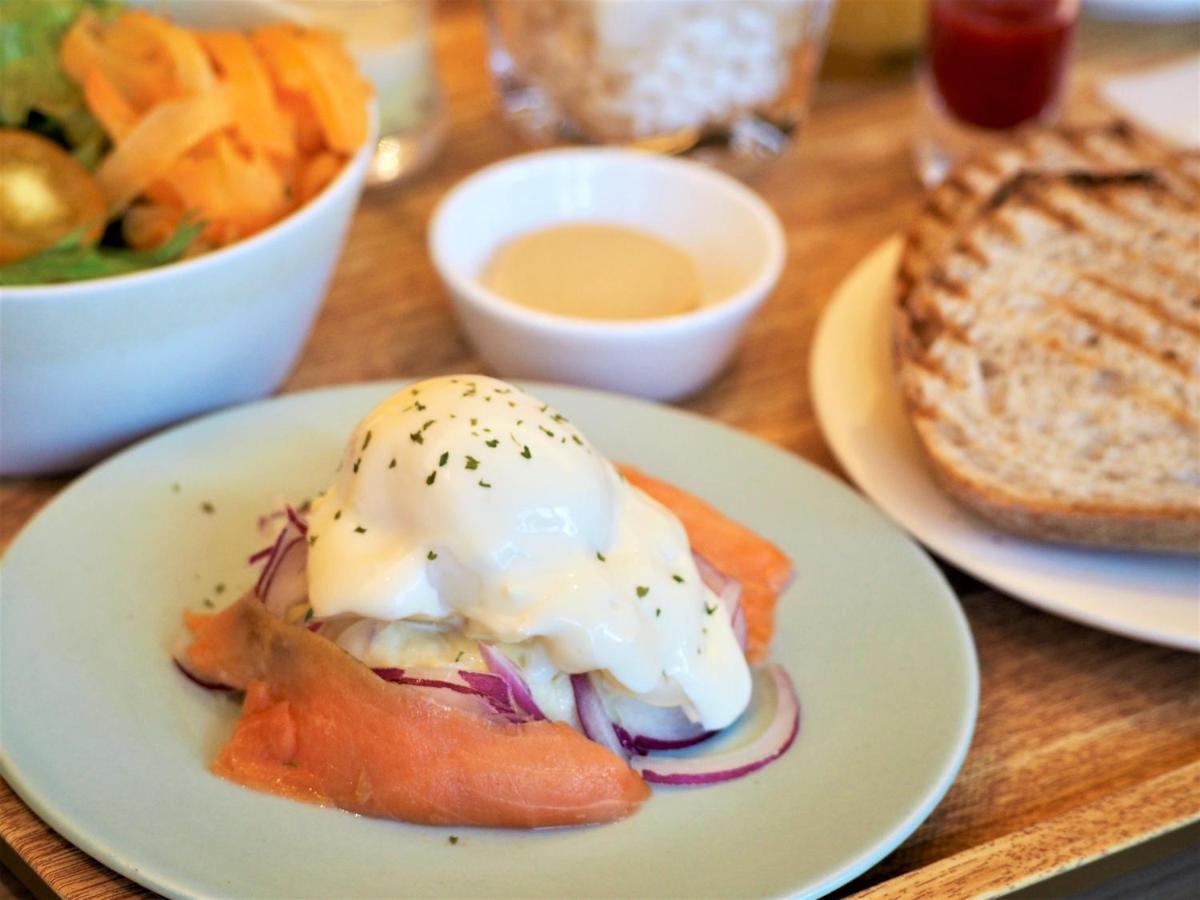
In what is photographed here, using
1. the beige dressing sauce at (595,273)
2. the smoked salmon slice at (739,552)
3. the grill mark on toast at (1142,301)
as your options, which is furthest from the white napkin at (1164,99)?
the smoked salmon slice at (739,552)

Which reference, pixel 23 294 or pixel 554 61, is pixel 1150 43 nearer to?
pixel 554 61

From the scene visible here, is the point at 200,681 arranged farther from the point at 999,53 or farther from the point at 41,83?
the point at 999,53

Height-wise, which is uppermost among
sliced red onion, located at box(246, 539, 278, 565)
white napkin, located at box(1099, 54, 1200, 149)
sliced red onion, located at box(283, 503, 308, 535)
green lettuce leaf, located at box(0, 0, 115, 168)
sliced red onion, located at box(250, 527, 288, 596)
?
green lettuce leaf, located at box(0, 0, 115, 168)

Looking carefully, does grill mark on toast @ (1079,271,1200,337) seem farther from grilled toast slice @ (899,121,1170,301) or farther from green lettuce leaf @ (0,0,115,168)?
green lettuce leaf @ (0,0,115,168)

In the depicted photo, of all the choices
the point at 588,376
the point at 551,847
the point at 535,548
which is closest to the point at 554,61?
the point at 588,376

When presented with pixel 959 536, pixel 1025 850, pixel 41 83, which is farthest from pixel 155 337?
pixel 1025 850

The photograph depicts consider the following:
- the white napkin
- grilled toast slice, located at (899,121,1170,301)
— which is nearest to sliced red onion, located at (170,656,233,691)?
grilled toast slice, located at (899,121,1170,301)

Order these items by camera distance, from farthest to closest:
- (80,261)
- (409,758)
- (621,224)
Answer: (621,224) → (80,261) → (409,758)
